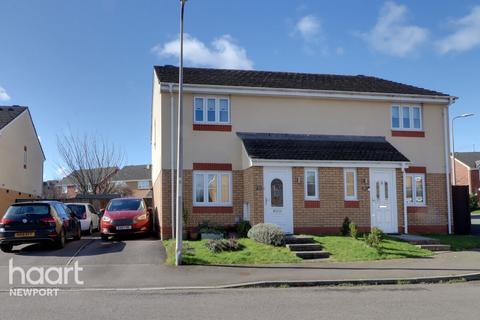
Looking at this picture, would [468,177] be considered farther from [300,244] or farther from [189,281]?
A: [189,281]

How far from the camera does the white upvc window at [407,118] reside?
66.4 feet

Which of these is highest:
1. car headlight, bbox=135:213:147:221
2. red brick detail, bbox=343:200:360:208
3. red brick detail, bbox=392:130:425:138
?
red brick detail, bbox=392:130:425:138

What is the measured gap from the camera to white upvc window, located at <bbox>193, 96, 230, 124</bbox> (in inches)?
728

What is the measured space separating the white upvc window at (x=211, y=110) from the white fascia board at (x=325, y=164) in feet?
8.47

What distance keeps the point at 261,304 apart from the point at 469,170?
58650mm

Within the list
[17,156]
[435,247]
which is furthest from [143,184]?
[435,247]

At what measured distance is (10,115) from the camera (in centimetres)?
2852

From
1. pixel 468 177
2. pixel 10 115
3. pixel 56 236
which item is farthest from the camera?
pixel 468 177

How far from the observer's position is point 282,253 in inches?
553

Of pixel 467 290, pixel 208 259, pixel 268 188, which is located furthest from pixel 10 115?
pixel 467 290

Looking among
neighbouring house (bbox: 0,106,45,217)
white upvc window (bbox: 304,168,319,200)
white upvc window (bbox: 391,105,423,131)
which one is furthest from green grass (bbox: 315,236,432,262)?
neighbouring house (bbox: 0,106,45,217)

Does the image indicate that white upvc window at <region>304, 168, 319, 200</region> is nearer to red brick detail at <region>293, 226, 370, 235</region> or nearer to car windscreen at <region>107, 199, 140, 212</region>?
red brick detail at <region>293, 226, 370, 235</region>

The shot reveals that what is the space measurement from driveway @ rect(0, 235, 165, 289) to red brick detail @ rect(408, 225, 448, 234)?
9.82 m

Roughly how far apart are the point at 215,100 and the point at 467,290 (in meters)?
11.6
